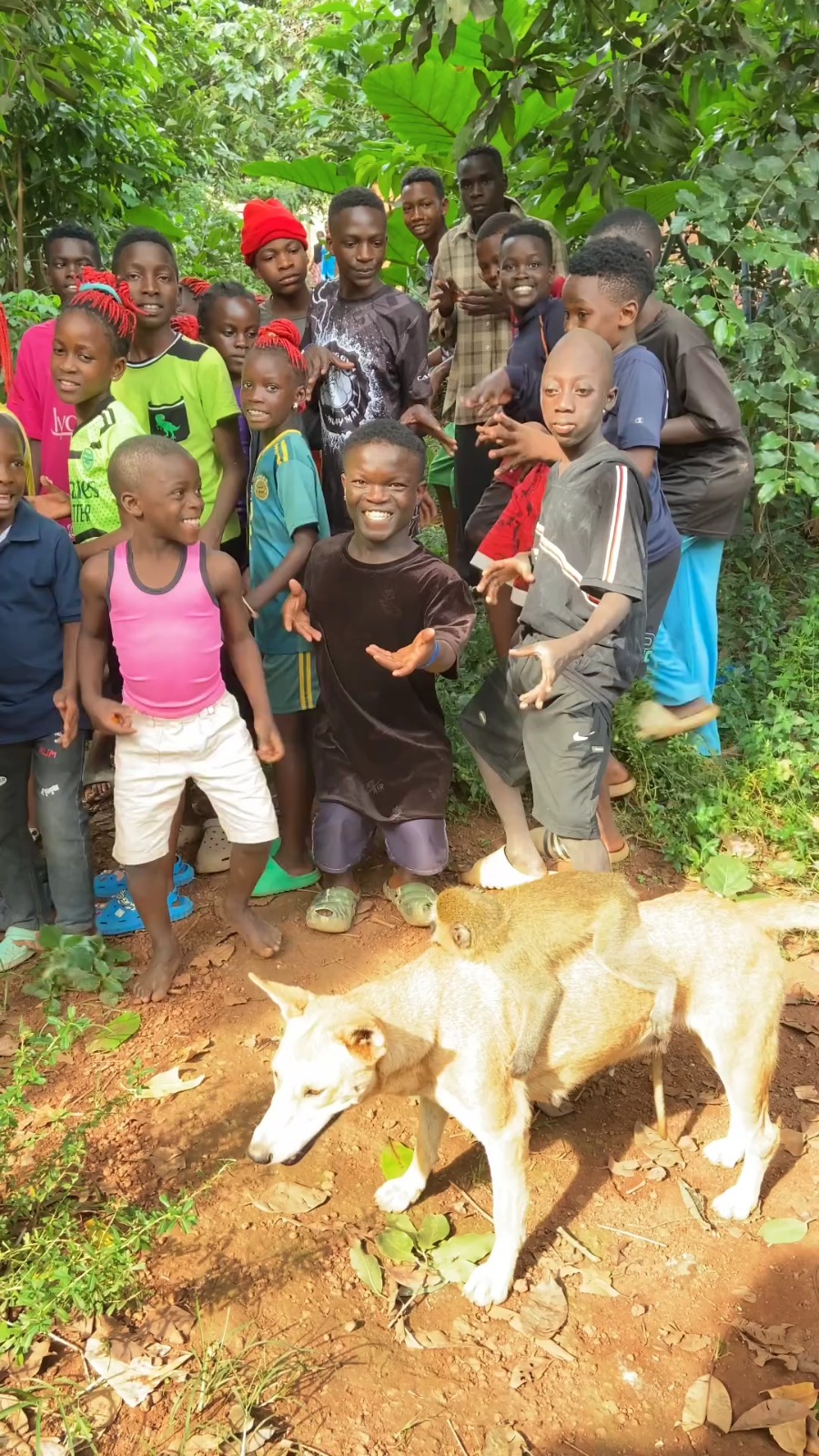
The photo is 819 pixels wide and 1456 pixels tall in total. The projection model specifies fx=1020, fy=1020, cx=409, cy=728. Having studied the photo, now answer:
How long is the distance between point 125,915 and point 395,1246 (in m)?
1.86

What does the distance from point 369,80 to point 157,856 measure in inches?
230

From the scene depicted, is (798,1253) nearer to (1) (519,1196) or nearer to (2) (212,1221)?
(1) (519,1196)

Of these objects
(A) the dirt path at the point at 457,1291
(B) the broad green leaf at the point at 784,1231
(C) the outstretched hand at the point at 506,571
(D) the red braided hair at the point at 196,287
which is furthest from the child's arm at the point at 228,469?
(B) the broad green leaf at the point at 784,1231

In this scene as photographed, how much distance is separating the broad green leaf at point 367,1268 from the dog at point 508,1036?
7.0 inches

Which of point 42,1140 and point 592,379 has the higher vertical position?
point 592,379

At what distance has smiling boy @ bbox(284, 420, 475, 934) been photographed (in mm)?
3631

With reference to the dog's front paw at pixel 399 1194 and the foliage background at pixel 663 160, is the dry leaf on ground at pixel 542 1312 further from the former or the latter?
the foliage background at pixel 663 160

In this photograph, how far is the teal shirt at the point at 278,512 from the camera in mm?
3965

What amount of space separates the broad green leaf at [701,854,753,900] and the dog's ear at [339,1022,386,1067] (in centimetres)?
228

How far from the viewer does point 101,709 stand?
341 cm

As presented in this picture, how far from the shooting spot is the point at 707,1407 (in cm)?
229

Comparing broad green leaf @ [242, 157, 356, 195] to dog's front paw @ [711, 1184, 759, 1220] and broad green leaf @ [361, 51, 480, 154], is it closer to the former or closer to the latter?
broad green leaf @ [361, 51, 480, 154]

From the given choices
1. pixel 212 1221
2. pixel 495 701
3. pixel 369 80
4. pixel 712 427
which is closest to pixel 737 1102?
pixel 212 1221

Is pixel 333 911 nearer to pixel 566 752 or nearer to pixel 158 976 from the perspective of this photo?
pixel 158 976
